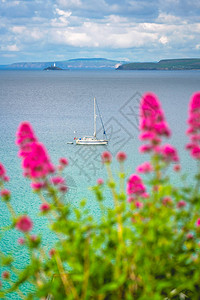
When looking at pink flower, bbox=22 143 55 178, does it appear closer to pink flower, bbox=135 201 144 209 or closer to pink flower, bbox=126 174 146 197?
pink flower, bbox=126 174 146 197

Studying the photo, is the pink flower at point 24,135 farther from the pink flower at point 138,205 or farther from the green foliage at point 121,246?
the pink flower at point 138,205

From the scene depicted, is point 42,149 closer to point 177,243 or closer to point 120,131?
point 177,243

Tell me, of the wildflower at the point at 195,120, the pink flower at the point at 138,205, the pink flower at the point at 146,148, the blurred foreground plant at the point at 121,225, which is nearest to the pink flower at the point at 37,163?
the blurred foreground plant at the point at 121,225

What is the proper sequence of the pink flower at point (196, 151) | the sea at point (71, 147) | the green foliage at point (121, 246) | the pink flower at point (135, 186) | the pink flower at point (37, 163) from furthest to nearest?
the sea at point (71, 147) → the pink flower at point (135, 186) → the pink flower at point (196, 151) → the green foliage at point (121, 246) → the pink flower at point (37, 163)

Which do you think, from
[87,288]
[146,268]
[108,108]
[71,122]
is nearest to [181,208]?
[146,268]

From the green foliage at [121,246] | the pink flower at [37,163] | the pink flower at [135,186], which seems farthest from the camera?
the pink flower at [135,186]

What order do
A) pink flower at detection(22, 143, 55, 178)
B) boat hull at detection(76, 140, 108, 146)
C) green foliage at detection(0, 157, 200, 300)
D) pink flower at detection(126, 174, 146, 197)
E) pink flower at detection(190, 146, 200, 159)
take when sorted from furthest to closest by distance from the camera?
boat hull at detection(76, 140, 108, 146), pink flower at detection(126, 174, 146, 197), pink flower at detection(190, 146, 200, 159), green foliage at detection(0, 157, 200, 300), pink flower at detection(22, 143, 55, 178)

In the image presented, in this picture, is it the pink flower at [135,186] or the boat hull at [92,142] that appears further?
the boat hull at [92,142]

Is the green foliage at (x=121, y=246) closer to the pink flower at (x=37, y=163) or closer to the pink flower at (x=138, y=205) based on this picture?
the pink flower at (x=138, y=205)

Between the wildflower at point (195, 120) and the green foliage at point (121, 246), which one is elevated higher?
the wildflower at point (195, 120)

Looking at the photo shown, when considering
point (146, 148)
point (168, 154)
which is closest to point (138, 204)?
point (168, 154)

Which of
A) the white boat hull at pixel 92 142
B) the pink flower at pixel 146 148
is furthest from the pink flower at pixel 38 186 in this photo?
the white boat hull at pixel 92 142

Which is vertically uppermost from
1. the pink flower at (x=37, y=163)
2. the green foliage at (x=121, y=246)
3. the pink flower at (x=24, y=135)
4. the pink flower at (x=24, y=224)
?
the pink flower at (x=24, y=135)

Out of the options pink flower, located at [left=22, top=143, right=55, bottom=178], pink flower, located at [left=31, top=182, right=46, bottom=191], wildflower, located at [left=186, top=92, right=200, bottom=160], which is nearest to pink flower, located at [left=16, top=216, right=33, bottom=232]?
pink flower, located at [left=31, top=182, right=46, bottom=191]
